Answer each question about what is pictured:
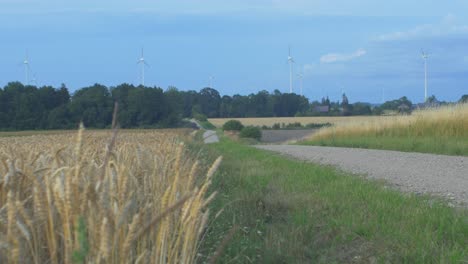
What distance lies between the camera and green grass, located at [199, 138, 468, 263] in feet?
16.4

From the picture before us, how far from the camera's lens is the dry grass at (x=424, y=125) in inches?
894

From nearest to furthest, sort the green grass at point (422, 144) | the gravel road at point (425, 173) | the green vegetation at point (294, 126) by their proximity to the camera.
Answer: the gravel road at point (425, 173), the green grass at point (422, 144), the green vegetation at point (294, 126)

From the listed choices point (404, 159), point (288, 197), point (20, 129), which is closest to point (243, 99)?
point (20, 129)

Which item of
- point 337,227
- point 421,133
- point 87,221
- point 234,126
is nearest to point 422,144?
point 421,133

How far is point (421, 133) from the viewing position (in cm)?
2455

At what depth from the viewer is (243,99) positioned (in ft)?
421

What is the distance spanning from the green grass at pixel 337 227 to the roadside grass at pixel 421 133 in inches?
455

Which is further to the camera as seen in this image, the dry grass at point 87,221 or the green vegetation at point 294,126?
the green vegetation at point 294,126

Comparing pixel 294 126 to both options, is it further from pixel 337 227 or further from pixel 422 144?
pixel 337 227

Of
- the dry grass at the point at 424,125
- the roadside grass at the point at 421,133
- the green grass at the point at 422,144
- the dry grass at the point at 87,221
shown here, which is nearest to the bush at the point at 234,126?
the dry grass at the point at 424,125

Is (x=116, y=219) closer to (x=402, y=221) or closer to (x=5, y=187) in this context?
(x=5, y=187)

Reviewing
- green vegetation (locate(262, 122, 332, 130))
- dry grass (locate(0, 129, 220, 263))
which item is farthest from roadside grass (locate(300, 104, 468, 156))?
green vegetation (locate(262, 122, 332, 130))

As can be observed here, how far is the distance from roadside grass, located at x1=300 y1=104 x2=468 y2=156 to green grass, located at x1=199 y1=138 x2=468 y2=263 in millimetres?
11548

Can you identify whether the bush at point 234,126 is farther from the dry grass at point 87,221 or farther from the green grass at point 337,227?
the dry grass at point 87,221
